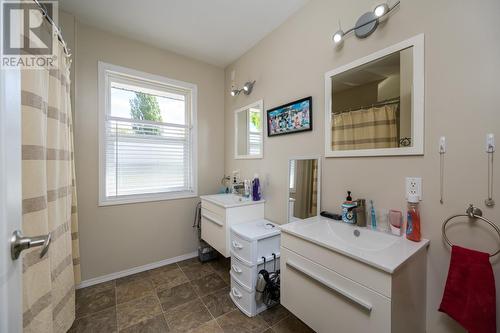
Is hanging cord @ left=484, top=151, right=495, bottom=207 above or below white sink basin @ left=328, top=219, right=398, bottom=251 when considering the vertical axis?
above

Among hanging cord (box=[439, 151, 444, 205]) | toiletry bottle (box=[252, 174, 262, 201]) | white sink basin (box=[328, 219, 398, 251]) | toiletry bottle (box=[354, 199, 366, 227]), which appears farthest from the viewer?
toiletry bottle (box=[252, 174, 262, 201])

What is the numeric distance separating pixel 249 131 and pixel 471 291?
6.89 ft

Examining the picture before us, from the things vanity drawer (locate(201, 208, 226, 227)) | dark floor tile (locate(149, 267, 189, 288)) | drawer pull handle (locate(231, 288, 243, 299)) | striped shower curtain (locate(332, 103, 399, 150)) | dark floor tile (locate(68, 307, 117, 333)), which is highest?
striped shower curtain (locate(332, 103, 399, 150))

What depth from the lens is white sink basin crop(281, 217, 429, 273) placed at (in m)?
0.92

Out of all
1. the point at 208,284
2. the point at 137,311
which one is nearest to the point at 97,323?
the point at 137,311

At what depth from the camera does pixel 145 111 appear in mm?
2402

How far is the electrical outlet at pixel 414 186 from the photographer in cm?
114

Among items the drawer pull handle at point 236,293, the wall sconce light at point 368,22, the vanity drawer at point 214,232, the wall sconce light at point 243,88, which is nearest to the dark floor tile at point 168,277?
the vanity drawer at point 214,232

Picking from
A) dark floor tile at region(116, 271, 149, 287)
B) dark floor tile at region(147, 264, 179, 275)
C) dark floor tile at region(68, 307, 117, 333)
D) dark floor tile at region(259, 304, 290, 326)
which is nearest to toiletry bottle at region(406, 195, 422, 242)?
dark floor tile at region(259, 304, 290, 326)

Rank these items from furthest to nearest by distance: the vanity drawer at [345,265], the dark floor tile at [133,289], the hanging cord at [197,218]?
1. the hanging cord at [197,218]
2. the dark floor tile at [133,289]
3. the vanity drawer at [345,265]

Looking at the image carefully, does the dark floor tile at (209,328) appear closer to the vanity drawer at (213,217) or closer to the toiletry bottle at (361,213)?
the vanity drawer at (213,217)

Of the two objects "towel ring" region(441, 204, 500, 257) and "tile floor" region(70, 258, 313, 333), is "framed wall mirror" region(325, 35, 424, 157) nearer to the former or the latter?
"towel ring" region(441, 204, 500, 257)

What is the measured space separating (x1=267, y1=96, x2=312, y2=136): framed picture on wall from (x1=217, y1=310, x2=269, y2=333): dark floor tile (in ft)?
5.28

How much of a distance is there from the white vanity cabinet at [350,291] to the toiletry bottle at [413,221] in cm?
6
